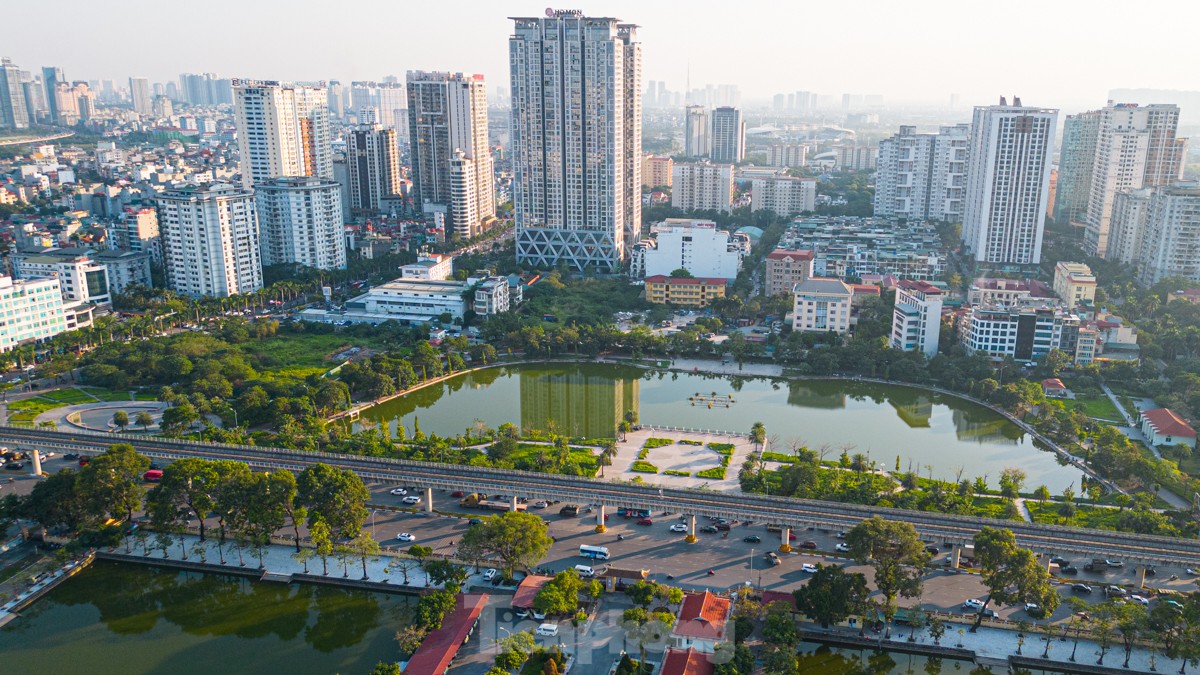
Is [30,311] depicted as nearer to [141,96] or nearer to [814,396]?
[814,396]

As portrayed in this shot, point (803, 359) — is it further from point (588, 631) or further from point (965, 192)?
point (965, 192)

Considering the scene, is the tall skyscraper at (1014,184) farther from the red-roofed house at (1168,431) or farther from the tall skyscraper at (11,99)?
the tall skyscraper at (11,99)

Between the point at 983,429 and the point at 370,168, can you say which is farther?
the point at 370,168

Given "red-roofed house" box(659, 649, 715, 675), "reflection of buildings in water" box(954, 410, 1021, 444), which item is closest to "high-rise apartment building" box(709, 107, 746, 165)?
"reflection of buildings in water" box(954, 410, 1021, 444)

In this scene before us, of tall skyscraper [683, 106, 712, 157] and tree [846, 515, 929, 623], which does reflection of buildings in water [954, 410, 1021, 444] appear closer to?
tree [846, 515, 929, 623]

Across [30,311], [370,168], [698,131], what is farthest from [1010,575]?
[698,131]

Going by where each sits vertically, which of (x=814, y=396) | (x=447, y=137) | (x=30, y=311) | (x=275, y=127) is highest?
(x=275, y=127)
